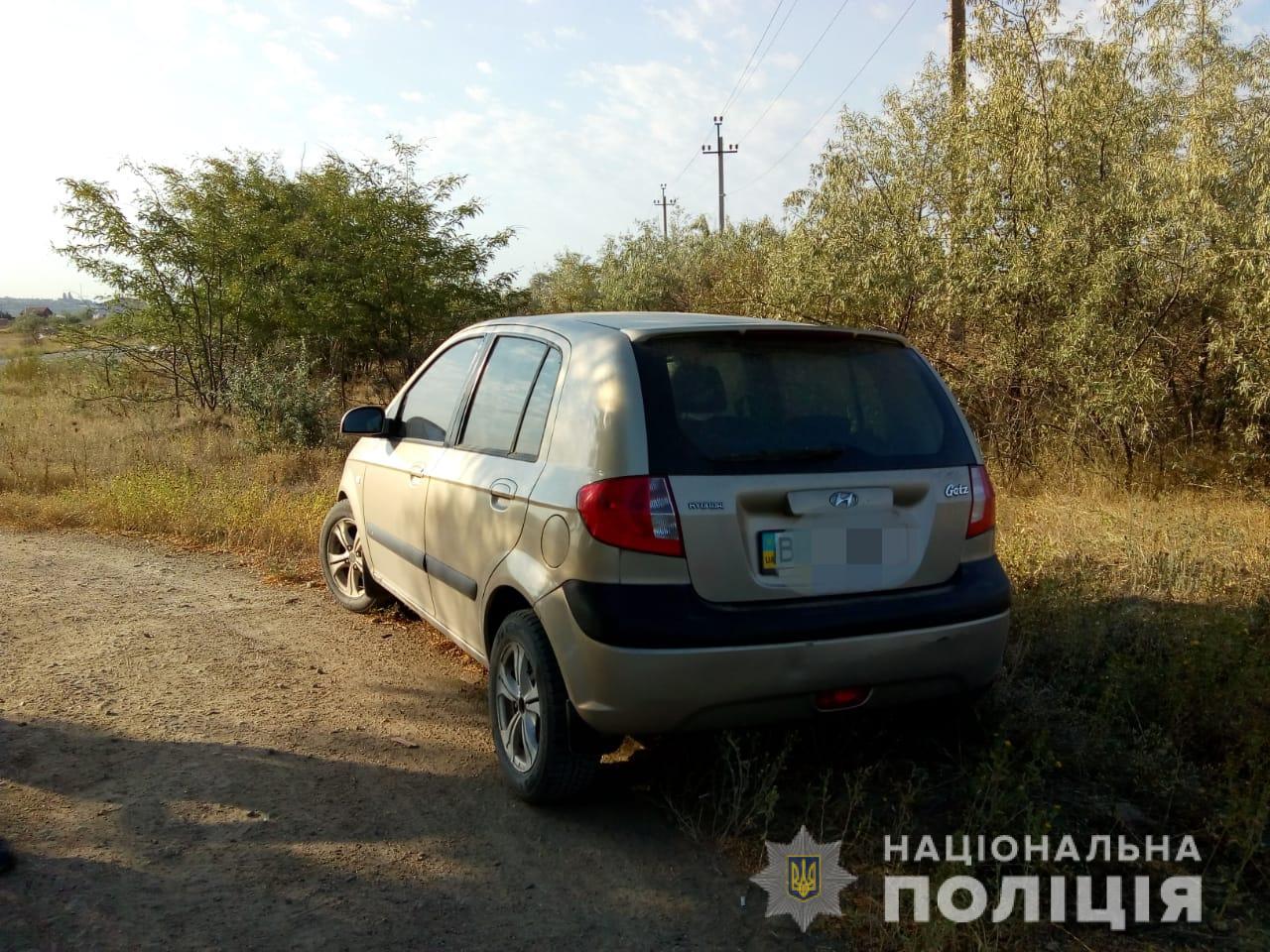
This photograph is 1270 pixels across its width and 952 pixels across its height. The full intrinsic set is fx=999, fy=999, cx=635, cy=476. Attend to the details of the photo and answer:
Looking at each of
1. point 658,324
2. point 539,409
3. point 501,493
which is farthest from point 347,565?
point 658,324

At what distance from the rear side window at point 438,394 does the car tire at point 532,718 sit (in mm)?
1295

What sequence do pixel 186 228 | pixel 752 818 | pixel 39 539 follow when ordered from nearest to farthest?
pixel 752 818, pixel 39 539, pixel 186 228

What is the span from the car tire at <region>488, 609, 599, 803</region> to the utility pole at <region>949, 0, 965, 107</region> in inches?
326

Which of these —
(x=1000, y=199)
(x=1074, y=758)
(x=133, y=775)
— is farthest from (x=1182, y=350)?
(x=133, y=775)

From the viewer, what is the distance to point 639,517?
310 cm

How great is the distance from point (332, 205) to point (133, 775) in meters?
13.5

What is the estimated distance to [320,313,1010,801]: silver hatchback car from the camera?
10.1ft

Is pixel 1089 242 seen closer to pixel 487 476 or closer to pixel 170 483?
pixel 487 476

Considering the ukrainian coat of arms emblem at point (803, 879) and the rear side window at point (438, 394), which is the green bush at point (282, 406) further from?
the ukrainian coat of arms emblem at point (803, 879)

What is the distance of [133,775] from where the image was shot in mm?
3785

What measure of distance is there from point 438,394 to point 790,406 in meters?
2.08

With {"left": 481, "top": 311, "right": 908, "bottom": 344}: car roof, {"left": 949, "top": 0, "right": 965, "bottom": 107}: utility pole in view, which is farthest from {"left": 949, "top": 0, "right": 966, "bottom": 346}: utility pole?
{"left": 481, "top": 311, "right": 908, "bottom": 344}: car roof

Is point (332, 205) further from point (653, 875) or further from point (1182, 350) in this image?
point (653, 875)

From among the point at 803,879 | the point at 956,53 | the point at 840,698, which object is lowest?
the point at 803,879
